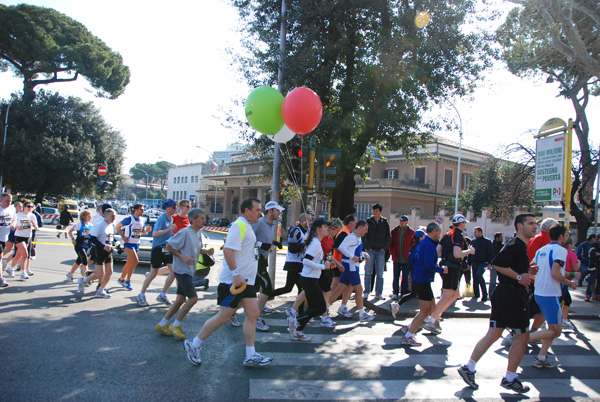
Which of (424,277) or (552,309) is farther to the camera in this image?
(424,277)

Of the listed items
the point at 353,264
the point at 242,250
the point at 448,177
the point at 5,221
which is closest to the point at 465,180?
the point at 448,177

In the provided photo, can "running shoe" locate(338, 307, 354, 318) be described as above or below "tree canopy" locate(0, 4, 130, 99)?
below

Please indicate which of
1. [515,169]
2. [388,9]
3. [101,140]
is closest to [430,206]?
[515,169]

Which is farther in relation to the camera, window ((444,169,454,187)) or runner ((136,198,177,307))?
window ((444,169,454,187))

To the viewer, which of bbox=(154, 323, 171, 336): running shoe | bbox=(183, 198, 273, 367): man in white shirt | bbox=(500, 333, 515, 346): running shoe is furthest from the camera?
bbox=(500, 333, 515, 346): running shoe

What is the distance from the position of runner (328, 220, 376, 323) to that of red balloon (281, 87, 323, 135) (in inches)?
82.0

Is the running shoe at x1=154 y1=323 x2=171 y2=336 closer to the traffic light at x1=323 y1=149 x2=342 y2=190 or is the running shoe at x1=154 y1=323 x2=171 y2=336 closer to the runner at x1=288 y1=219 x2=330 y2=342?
the runner at x1=288 y1=219 x2=330 y2=342

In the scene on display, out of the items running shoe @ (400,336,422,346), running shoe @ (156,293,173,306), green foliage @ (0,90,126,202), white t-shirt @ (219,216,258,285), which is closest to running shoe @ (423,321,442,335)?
running shoe @ (400,336,422,346)

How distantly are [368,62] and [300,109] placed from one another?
4.39 m

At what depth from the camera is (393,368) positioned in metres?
5.16

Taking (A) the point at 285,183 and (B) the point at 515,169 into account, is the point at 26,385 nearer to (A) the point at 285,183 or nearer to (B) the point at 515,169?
(A) the point at 285,183

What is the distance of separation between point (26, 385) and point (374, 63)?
9.61m

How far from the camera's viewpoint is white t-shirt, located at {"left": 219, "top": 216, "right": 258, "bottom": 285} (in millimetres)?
4754

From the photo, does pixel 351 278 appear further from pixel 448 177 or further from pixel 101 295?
pixel 448 177
